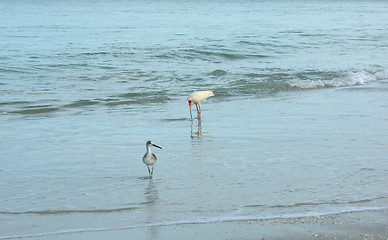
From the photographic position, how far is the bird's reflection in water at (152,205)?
553cm

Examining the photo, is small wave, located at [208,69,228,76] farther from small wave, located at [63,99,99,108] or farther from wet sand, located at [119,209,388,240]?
wet sand, located at [119,209,388,240]

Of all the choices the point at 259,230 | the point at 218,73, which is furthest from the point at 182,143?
the point at 218,73

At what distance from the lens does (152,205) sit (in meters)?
6.33

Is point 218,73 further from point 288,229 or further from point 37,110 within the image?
point 288,229

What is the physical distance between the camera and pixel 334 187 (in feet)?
22.4

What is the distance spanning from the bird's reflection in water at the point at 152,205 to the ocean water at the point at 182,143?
2 cm

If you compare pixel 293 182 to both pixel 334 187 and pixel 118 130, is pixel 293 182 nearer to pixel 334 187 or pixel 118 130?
pixel 334 187

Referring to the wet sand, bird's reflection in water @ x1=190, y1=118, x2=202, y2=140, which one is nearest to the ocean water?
bird's reflection in water @ x1=190, y1=118, x2=202, y2=140

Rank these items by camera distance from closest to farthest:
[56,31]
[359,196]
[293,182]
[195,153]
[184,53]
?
[359,196], [293,182], [195,153], [184,53], [56,31]

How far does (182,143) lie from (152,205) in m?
3.07

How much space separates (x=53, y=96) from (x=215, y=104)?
13.8 ft

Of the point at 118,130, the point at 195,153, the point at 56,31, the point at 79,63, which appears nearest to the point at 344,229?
the point at 195,153

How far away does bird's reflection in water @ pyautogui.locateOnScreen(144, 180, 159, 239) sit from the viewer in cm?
553

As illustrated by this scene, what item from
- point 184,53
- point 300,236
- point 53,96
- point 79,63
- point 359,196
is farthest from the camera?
point 184,53
